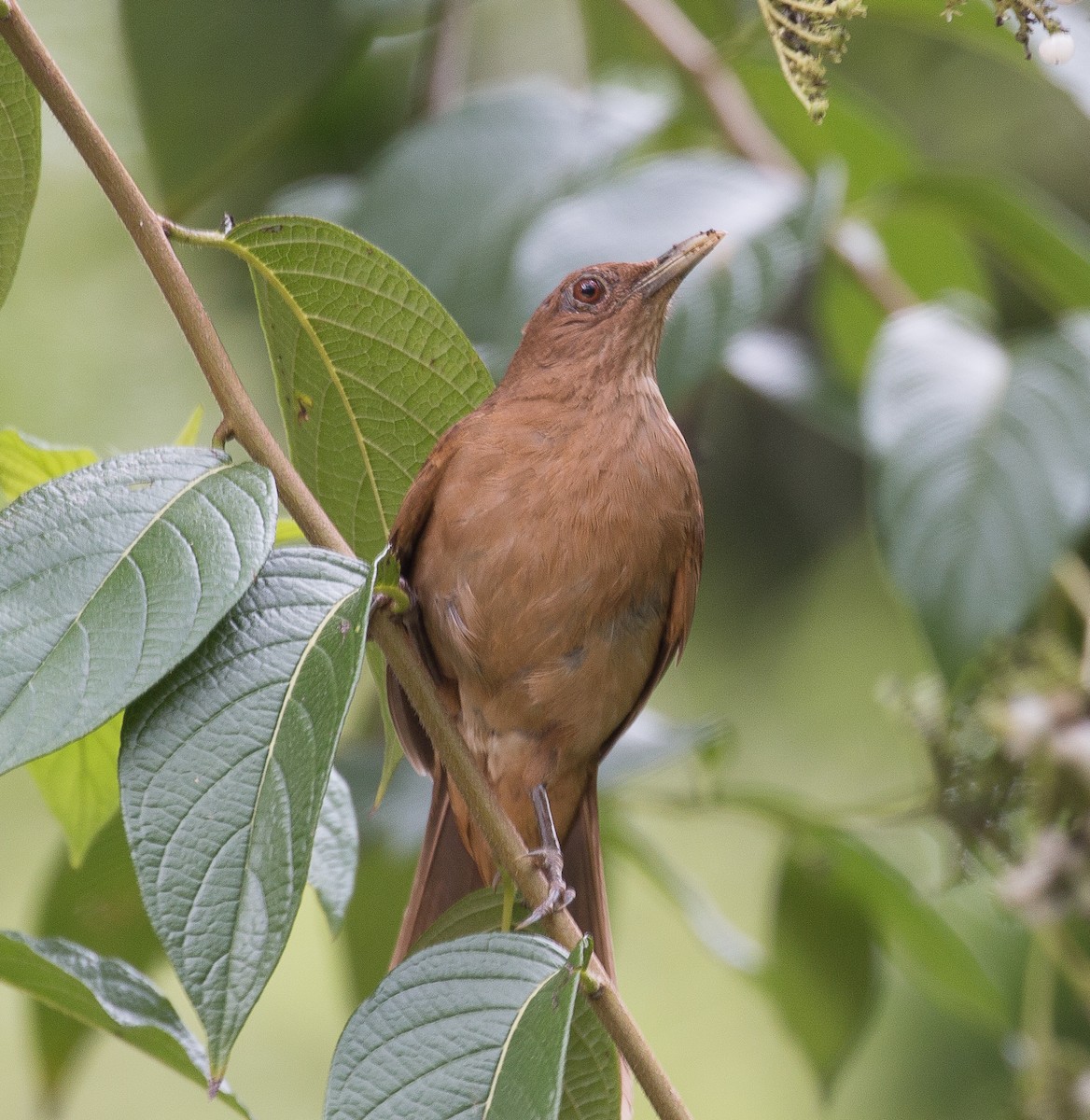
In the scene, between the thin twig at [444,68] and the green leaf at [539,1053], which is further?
the thin twig at [444,68]

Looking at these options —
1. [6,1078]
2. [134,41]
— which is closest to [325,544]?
[134,41]

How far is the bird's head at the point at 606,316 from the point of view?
244 centimetres

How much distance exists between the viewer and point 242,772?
4.10 feet

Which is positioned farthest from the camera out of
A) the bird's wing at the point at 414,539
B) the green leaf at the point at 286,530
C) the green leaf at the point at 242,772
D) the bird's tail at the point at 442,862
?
the bird's tail at the point at 442,862

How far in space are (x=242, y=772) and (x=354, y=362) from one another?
0.55m

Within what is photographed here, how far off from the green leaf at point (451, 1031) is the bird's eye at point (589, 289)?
4.73ft

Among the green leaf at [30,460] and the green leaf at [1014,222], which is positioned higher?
the green leaf at [30,460]

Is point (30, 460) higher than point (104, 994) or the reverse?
higher

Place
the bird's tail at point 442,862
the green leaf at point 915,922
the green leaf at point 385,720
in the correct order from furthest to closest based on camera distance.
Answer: the green leaf at point 915,922, the bird's tail at point 442,862, the green leaf at point 385,720

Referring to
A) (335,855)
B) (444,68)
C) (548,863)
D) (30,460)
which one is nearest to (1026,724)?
(548,863)

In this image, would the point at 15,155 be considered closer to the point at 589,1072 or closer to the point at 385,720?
the point at 385,720

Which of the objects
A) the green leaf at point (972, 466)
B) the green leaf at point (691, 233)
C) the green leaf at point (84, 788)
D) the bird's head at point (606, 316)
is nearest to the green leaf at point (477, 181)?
the green leaf at point (691, 233)

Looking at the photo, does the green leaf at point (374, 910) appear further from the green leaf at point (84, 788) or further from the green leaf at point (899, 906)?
the green leaf at point (84, 788)

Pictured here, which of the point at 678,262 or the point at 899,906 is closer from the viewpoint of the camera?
the point at 678,262
